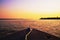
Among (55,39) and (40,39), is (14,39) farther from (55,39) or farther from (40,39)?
(55,39)

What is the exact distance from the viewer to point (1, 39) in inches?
359

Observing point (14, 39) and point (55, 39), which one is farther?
point (55, 39)

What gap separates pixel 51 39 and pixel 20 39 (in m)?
2.00

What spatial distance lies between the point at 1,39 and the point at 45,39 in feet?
8.27

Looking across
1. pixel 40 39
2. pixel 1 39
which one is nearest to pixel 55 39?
pixel 40 39

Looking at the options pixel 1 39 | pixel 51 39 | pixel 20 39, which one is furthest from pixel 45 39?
pixel 1 39

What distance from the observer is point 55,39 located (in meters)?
9.74

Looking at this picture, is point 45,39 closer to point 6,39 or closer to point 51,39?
point 51,39

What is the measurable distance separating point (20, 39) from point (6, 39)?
2.81ft

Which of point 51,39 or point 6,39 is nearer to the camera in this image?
point 6,39

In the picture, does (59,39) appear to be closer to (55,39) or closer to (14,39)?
(55,39)

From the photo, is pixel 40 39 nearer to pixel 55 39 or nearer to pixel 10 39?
pixel 55 39

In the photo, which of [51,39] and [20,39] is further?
[51,39]

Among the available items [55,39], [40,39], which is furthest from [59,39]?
[40,39]
